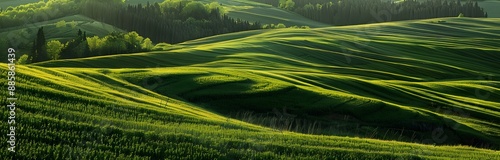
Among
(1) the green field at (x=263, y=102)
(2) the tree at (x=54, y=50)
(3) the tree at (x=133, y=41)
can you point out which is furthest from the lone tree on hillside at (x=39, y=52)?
(1) the green field at (x=263, y=102)

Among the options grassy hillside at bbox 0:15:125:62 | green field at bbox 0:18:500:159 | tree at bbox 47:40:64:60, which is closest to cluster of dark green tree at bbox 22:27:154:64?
tree at bbox 47:40:64:60

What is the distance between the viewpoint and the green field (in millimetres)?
18484

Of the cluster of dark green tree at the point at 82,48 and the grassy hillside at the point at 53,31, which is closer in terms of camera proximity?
the cluster of dark green tree at the point at 82,48

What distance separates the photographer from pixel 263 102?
47.9m

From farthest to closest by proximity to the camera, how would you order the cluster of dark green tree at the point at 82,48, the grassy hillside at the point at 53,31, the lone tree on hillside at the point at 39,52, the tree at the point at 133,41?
the grassy hillside at the point at 53,31 < the tree at the point at 133,41 < the lone tree on hillside at the point at 39,52 < the cluster of dark green tree at the point at 82,48

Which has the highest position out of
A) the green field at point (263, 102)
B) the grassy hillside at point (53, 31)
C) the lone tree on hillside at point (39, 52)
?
the green field at point (263, 102)

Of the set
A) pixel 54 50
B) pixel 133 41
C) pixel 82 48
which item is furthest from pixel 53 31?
pixel 82 48

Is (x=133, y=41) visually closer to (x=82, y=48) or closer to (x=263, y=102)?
(x=82, y=48)

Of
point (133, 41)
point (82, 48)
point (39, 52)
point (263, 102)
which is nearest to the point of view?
point (263, 102)

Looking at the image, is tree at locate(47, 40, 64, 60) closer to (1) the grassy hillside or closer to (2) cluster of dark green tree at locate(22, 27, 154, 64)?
(2) cluster of dark green tree at locate(22, 27, 154, 64)

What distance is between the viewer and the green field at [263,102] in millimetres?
18484

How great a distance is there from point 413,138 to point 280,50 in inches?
2465

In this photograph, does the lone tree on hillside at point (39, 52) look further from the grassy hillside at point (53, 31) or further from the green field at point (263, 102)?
→ the green field at point (263, 102)

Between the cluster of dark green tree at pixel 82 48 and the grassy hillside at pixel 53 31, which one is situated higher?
the cluster of dark green tree at pixel 82 48
